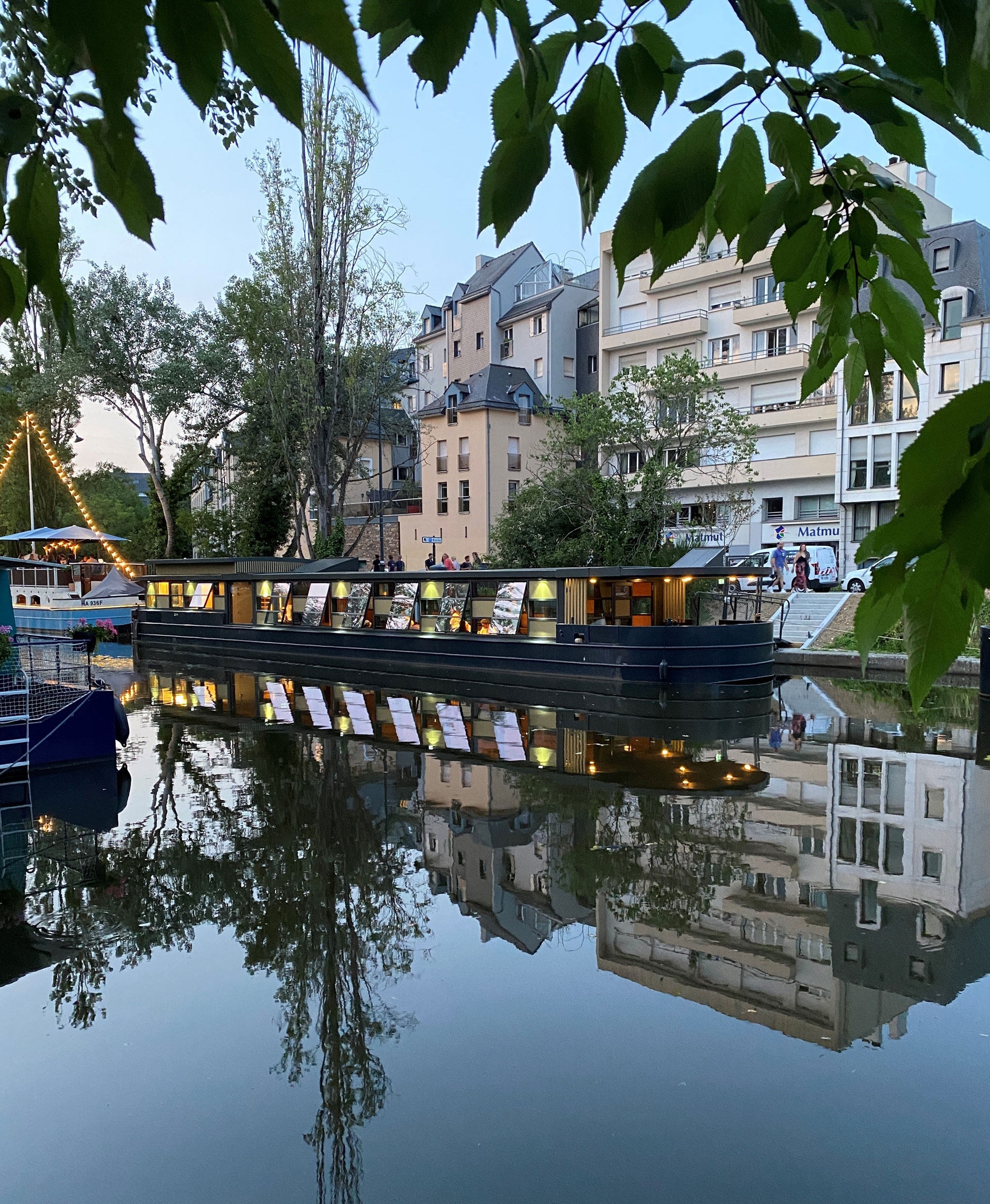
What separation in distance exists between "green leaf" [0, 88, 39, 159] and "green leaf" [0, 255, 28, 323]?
23cm

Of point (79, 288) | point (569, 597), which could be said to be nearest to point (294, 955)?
point (569, 597)

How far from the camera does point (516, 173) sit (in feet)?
3.61

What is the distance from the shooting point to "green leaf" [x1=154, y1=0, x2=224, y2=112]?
81 cm

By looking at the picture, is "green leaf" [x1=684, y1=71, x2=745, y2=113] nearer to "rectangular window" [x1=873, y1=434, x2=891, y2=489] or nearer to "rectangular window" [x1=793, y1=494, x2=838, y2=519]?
"rectangular window" [x1=873, y1=434, x2=891, y2=489]

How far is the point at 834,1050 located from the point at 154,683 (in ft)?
61.7

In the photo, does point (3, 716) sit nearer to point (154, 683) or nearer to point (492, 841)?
point (492, 841)

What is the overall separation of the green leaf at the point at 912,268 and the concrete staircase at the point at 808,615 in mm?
23542

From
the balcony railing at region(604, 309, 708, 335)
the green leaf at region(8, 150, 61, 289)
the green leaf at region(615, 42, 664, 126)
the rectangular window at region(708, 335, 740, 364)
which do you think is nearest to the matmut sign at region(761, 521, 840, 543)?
the rectangular window at region(708, 335, 740, 364)

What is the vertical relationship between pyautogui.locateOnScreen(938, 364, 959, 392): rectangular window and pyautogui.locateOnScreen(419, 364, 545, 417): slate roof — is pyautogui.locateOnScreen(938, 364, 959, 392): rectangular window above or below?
below

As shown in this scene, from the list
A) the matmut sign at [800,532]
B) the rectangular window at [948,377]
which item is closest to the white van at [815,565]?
the matmut sign at [800,532]

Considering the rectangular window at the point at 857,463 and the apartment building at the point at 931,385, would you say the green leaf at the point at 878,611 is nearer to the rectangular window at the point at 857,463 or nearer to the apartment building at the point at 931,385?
the apartment building at the point at 931,385

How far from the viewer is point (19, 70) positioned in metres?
3.52

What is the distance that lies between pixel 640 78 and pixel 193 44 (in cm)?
56

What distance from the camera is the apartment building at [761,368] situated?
36406 millimetres
